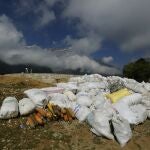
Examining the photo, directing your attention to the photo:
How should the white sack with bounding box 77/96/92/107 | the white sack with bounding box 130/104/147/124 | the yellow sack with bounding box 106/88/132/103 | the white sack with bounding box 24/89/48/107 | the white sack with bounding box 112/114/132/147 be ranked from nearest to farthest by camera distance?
1. the white sack with bounding box 112/114/132/147
2. the white sack with bounding box 130/104/147/124
3. the white sack with bounding box 24/89/48/107
4. the white sack with bounding box 77/96/92/107
5. the yellow sack with bounding box 106/88/132/103

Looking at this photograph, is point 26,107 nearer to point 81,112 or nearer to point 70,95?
point 81,112

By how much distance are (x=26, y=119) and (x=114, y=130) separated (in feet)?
8.03

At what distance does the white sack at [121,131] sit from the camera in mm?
8209

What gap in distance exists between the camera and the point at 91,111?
9.52 meters

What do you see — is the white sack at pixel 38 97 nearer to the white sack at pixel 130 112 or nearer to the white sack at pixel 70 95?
the white sack at pixel 70 95

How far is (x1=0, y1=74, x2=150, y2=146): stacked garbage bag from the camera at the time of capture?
853cm

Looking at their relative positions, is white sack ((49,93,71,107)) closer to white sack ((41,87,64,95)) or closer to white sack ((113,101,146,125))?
white sack ((41,87,64,95))

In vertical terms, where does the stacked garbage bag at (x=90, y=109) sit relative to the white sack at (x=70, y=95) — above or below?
below

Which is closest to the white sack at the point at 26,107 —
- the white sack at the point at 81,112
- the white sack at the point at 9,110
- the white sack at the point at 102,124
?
the white sack at the point at 9,110

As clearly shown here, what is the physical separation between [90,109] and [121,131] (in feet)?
5.81

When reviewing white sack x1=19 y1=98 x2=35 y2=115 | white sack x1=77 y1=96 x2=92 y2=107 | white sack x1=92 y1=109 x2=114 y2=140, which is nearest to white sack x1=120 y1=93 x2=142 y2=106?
white sack x1=77 y1=96 x2=92 y2=107

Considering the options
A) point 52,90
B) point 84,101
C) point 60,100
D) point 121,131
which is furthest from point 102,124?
point 52,90

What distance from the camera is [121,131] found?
8305mm

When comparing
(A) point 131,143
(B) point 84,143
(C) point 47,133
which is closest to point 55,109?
(C) point 47,133
